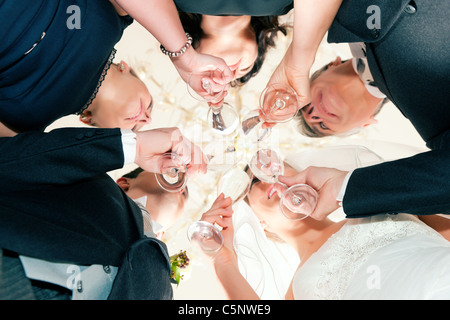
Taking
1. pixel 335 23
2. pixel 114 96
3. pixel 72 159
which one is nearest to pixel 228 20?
pixel 335 23

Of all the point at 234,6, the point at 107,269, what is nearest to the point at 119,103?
the point at 234,6

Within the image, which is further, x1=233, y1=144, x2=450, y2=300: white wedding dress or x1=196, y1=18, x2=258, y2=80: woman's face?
x1=196, y1=18, x2=258, y2=80: woman's face

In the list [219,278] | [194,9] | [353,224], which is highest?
[194,9]

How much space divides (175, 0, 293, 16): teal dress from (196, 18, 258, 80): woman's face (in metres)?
0.31

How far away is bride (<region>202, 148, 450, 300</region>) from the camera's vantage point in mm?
1000

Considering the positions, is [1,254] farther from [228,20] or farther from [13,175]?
[228,20]

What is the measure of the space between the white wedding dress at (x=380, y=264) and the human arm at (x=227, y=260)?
0.23 meters

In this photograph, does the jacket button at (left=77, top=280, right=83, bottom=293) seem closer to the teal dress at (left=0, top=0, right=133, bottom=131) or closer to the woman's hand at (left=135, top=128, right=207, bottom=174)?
the woman's hand at (left=135, top=128, right=207, bottom=174)

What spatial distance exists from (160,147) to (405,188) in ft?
2.80

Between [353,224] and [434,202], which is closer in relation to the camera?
[434,202]

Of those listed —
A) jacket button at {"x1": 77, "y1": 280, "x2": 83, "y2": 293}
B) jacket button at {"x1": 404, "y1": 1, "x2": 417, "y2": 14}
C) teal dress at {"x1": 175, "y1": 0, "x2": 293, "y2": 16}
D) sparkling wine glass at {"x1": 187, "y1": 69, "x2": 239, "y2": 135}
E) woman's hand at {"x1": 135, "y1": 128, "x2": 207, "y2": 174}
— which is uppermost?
jacket button at {"x1": 404, "y1": 1, "x2": 417, "y2": 14}

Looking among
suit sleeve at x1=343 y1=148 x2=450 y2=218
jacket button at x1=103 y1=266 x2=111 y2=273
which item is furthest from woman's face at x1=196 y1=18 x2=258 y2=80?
jacket button at x1=103 y1=266 x2=111 y2=273

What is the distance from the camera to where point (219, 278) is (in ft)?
4.76
